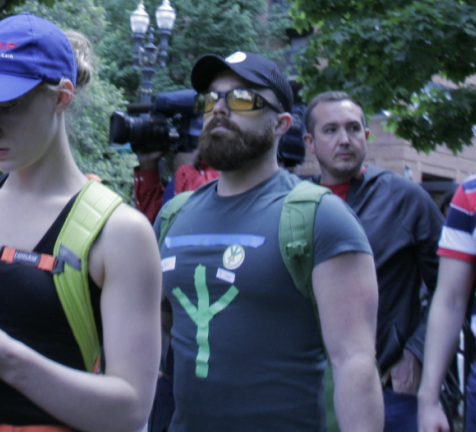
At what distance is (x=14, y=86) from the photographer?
1586 mm

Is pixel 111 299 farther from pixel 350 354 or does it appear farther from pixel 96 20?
pixel 96 20

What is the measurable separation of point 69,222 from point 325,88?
770 cm

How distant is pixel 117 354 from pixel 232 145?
121cm

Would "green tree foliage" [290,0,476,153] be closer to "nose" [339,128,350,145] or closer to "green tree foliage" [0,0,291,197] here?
"nose" [339,128,350,145]

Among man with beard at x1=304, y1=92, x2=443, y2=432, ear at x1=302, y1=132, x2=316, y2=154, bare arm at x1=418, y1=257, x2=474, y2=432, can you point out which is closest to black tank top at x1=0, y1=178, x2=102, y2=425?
bare arm at x1=418, y1=257, x2=474, y2=432

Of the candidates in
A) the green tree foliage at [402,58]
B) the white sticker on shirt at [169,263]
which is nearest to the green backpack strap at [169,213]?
the white sticker on shirt at [169,263]

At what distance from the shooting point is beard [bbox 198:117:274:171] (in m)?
2.59

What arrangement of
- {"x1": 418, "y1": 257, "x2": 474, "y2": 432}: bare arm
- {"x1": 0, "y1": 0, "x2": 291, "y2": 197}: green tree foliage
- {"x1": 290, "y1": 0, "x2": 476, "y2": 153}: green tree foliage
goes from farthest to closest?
{"x1": 0, "y1": 0, "x2": 291, "y2": 197}: green tree foliage, {"x1": 290, "y1": 0, "x2": 476, "y2": 153}: green tree foliage, {"x1": 418, "y1": 257, "x2": 474, "y2": 432}: bare arm

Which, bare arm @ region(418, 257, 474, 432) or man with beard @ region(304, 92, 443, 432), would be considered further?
man with beard @ region(304, 92, 443, 432)

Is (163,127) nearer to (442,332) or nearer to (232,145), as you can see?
(232,145)

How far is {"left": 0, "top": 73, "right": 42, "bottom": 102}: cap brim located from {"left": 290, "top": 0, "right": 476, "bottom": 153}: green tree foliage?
6.68 m

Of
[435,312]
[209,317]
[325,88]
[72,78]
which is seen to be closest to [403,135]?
[325,88]

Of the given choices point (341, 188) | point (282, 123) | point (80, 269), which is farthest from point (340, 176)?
point (80, 269)

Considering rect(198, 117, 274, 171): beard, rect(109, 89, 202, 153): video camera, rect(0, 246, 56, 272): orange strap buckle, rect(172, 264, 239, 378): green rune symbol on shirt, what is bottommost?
rect(109, 89, 202, 153): video camera
